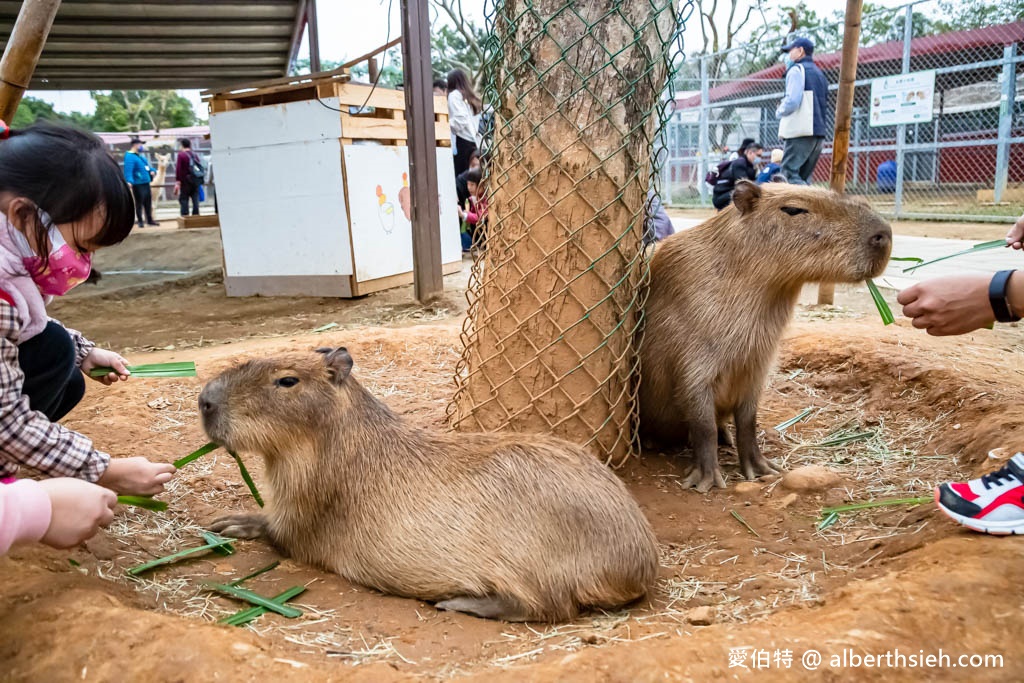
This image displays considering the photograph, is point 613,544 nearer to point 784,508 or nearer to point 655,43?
point 784,508

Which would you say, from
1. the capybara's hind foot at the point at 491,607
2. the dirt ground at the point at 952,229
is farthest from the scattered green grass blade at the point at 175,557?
the dirt ground at the point at 952,229

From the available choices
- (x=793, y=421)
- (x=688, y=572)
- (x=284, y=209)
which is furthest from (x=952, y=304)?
(x=284, y=209)

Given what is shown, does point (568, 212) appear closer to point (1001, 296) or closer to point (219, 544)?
point (1001, 296)

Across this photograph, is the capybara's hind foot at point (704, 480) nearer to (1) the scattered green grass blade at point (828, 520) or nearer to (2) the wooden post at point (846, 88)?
(1) the scattered green grass blade at point (828, 520)

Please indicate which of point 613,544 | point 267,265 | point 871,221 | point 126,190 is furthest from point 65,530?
point 267,265

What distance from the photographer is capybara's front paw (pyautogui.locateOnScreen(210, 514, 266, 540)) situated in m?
2.64

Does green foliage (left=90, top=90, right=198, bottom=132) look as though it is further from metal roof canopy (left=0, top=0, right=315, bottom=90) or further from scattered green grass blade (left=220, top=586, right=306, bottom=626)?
scattered green grass blade (left=220, top=586, right=306, bottom=626)

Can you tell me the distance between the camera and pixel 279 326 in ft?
20.8

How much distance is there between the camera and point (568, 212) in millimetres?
2934

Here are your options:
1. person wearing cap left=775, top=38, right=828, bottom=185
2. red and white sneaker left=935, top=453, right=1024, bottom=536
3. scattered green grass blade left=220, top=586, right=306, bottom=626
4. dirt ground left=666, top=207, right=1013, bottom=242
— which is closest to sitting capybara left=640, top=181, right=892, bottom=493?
red and white sneaker left=935, top=453, right=1024, bottom=536

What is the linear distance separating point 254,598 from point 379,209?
18.2 ft

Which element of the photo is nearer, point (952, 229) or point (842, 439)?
point (842, 439)

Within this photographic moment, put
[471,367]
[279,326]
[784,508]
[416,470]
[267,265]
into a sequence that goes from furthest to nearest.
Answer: [267,265]
[279,326]
[471,367]
[784,508]
[416,470]

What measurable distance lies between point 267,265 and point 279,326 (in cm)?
143
